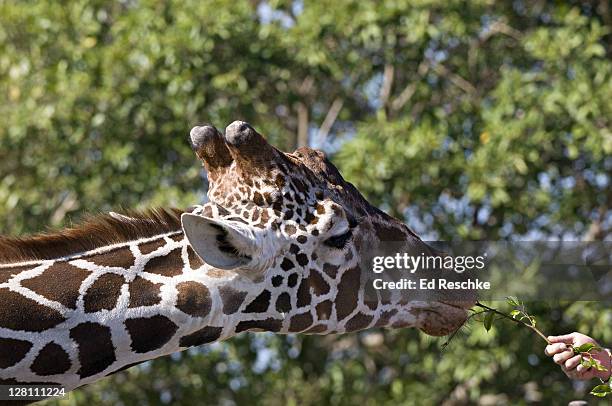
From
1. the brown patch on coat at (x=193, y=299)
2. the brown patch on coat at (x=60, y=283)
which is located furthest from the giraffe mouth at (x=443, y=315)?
the brown patch on coat at (x=60, y=283)

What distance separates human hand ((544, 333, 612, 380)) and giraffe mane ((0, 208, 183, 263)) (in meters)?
1.35

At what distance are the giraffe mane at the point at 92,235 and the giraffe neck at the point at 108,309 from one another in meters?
0.04

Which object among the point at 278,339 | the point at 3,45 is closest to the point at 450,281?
the point at 278,339

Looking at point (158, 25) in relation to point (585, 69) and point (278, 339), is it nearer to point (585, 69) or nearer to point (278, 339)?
point (278, 339)

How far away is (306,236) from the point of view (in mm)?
4168

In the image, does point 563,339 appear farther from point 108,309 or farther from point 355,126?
point 355,126

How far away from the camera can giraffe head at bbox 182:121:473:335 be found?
161 inches

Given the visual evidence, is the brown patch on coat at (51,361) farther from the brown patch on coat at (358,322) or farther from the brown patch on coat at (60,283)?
the brown patch on coat at (358,322)

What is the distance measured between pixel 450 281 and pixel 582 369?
0.66m

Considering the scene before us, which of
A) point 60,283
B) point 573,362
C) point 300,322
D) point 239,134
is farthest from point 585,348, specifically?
point 60,283

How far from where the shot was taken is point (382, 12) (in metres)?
9.86

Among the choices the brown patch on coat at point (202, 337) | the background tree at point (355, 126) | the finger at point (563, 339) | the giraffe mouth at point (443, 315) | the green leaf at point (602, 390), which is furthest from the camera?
the background tree at point (355, 126)

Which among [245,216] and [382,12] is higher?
[382,12]

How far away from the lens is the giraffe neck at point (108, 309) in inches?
145
